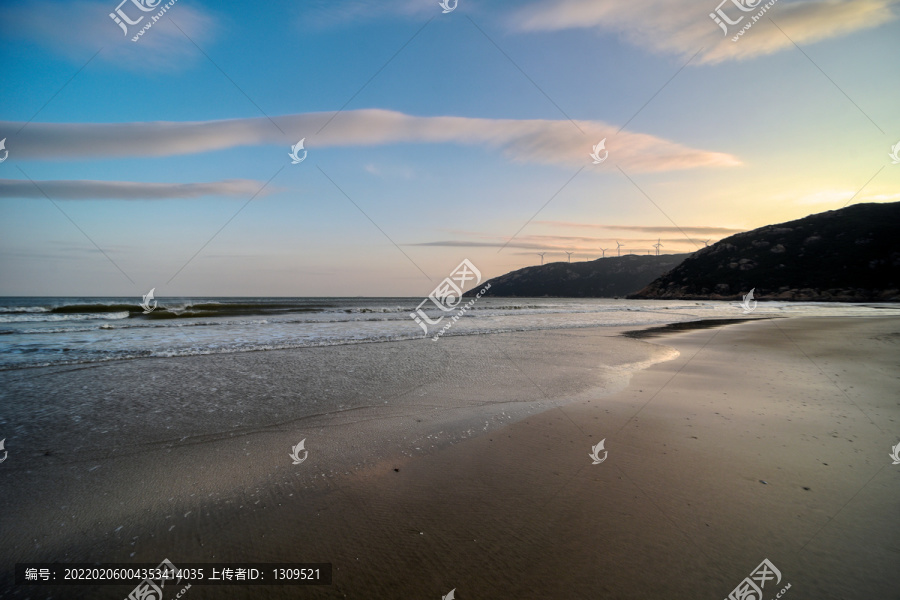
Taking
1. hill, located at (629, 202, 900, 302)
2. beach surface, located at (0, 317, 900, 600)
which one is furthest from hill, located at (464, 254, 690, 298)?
beach surface, located at (0, 317, 900, 600)

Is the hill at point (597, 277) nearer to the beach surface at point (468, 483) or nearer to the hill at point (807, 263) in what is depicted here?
the hill at point (807, 263)

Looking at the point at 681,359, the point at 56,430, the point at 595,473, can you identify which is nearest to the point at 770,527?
the point at 595,473

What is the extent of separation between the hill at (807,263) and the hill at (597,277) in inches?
2633

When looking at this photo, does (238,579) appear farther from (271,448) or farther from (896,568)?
(896,568)

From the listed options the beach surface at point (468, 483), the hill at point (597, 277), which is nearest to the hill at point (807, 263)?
the hill at point (597, 277)

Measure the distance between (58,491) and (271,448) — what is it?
179 centimetres

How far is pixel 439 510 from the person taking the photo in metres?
3.09

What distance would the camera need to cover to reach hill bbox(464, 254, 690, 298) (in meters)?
169

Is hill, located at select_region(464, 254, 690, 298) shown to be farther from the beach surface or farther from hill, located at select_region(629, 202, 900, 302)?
the beach surface

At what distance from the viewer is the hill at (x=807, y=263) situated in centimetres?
6400

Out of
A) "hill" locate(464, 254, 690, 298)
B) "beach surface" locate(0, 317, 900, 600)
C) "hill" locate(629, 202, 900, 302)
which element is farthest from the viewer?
"hill" locate(464, 254, 690, 298)

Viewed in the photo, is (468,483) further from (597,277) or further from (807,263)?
(597,277)

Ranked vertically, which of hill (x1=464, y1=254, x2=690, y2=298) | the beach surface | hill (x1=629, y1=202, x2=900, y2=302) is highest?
hill (x1=464, y1=254, x2=690, y2=298)

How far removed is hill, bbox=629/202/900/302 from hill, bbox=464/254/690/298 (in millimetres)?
66869
